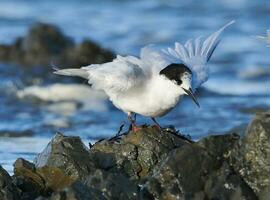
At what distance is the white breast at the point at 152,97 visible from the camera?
736 centimetres

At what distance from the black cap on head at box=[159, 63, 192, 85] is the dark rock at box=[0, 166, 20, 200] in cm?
168

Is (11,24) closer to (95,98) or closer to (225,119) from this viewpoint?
(95,98)

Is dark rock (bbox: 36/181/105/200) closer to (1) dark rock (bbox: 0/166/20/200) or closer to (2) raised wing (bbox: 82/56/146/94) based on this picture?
(1) dark rock (bbox: 0/166/20/200)

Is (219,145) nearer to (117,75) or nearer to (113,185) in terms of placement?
(113,185)

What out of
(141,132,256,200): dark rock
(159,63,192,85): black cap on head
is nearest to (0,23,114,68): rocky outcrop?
(159,63,192,85): black cap on head

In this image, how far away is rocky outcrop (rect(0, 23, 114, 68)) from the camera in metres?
15.5

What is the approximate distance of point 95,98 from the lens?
13.0m

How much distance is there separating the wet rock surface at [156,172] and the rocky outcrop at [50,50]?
8534 millimetres

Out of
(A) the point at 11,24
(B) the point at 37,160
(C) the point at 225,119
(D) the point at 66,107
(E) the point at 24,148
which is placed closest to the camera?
(B) the point at 37,160

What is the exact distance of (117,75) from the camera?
7293mm

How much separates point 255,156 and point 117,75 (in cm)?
162

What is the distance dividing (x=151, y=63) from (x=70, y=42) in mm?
9072

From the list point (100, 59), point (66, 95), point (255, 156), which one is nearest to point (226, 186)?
point (255, 156)

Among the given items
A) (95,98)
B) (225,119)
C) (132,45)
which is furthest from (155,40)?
(225,119)
